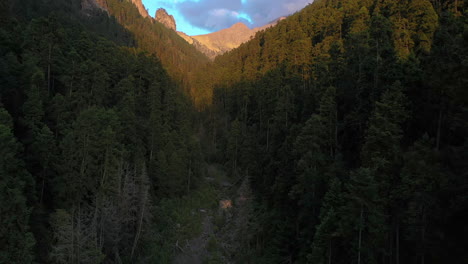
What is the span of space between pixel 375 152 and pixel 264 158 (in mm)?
24484

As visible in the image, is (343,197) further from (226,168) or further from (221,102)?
(221,102)

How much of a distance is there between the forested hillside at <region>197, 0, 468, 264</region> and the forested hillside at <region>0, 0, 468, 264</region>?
0.42ft

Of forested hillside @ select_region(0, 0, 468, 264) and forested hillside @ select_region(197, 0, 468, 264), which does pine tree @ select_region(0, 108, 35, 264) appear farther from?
forested hillside @ select_region(197, 0, 468, 264)

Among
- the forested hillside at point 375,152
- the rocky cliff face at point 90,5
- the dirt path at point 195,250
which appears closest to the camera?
the forested hillside at point 375,152

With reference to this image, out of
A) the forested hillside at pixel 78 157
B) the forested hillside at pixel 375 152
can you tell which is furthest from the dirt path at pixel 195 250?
the forested hillside at pixel 375 152

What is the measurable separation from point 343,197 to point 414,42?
2544 centimetres

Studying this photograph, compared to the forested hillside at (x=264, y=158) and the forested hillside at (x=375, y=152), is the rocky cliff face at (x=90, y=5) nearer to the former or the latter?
the forested hillside at (x=264, y=158)

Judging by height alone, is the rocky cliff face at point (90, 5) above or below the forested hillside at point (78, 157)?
above

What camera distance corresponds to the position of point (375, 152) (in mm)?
21703

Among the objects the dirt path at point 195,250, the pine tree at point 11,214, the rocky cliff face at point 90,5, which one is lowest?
the dirt path at point 195,250

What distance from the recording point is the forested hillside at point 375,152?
13766 millimetres

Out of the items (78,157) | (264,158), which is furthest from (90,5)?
(78,157)

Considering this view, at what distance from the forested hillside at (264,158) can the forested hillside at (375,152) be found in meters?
0.13

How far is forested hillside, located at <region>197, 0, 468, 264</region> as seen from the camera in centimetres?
1377
